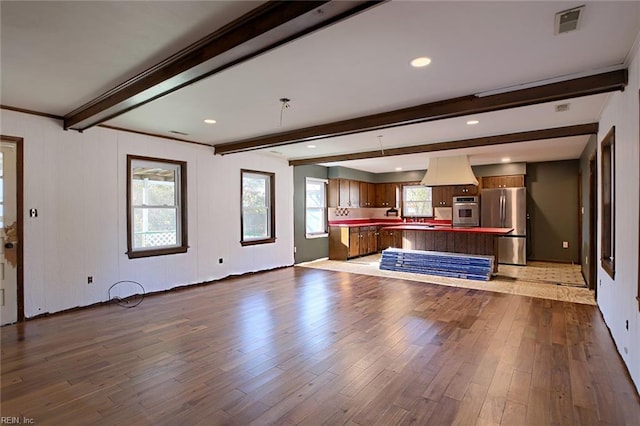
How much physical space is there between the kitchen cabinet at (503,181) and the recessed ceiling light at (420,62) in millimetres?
6422

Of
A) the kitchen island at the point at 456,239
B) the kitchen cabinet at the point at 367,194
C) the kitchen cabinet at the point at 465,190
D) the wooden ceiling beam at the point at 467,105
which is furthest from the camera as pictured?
the kitchen cabinet at the point at 367,194

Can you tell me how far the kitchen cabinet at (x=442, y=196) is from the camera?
880 centimetres

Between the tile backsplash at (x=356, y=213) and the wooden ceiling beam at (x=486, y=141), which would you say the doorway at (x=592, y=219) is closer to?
the wooden ceiling beam at (x=486, y=141)

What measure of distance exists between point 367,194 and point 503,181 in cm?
368

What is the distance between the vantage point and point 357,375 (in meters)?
2.65

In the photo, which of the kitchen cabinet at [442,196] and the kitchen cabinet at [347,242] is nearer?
the kitchen cabinet at [347,242]

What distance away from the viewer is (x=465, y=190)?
8.43m

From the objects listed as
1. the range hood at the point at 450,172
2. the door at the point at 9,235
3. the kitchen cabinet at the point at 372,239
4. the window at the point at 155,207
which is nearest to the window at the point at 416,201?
the kitchen cabinet at the point at 372,239

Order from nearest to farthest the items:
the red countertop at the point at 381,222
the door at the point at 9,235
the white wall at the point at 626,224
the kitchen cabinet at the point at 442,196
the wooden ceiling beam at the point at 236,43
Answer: the wooden ceiling beam at the point at 236,43
the white wall at the point at 626,224
the door at the point at 9,235
the kitchen cabinet at the point at 442,196
the red countertop at the point at 381,222

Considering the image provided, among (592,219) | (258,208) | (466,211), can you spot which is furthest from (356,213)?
(592,219)

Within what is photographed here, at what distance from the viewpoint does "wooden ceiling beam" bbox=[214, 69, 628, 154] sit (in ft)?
9.50

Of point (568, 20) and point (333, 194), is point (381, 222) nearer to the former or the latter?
point (333, 194)

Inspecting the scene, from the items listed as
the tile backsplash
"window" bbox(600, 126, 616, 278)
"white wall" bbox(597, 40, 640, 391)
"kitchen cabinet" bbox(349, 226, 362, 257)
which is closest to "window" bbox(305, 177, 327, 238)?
the tile backsplash

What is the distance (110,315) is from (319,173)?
5.69 metres
